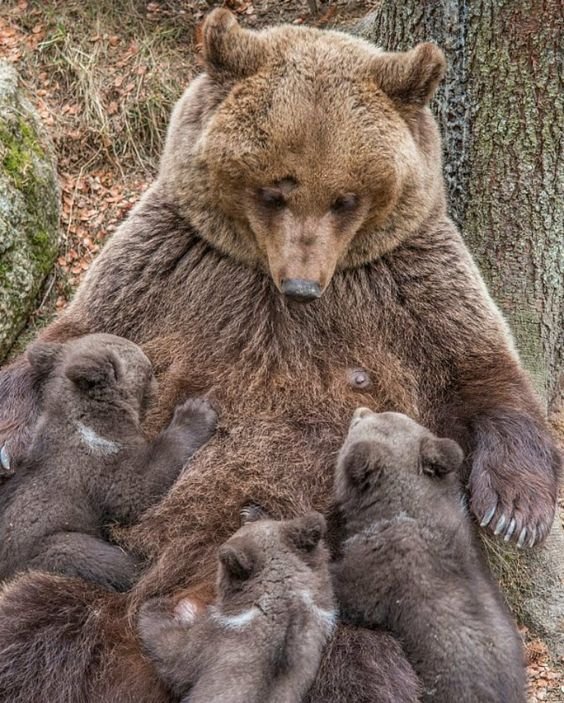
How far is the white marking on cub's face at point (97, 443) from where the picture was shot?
4.89m

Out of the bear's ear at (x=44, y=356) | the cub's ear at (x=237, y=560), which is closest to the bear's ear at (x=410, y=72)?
the bear's ear at (x=44, y=356)

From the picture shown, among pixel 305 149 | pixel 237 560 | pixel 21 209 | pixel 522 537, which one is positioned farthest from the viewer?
pixel 21 209

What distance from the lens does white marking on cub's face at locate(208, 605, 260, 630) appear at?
160 inches

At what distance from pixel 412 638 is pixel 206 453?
146 cm

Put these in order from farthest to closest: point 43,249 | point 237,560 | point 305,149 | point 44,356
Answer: point 43,249
point 44,356
point 305,149
point 237,560

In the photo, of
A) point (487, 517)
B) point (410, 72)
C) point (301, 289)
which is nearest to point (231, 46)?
point (410, 72)

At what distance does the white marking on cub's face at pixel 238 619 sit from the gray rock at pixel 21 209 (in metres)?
4.01

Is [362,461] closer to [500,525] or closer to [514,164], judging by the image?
[500,525]

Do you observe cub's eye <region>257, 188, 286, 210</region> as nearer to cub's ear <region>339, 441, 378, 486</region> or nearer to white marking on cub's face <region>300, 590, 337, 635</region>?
cub's ear <region>339, 441, 378, 486</region>

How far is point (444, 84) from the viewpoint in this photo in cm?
597

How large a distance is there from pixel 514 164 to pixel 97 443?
2.92 meters

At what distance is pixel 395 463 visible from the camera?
457 centimetres

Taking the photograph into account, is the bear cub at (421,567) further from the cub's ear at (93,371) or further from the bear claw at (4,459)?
the bear claw at (4,459)

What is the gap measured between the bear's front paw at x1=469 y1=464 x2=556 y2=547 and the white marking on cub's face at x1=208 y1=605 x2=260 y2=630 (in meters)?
1.38
